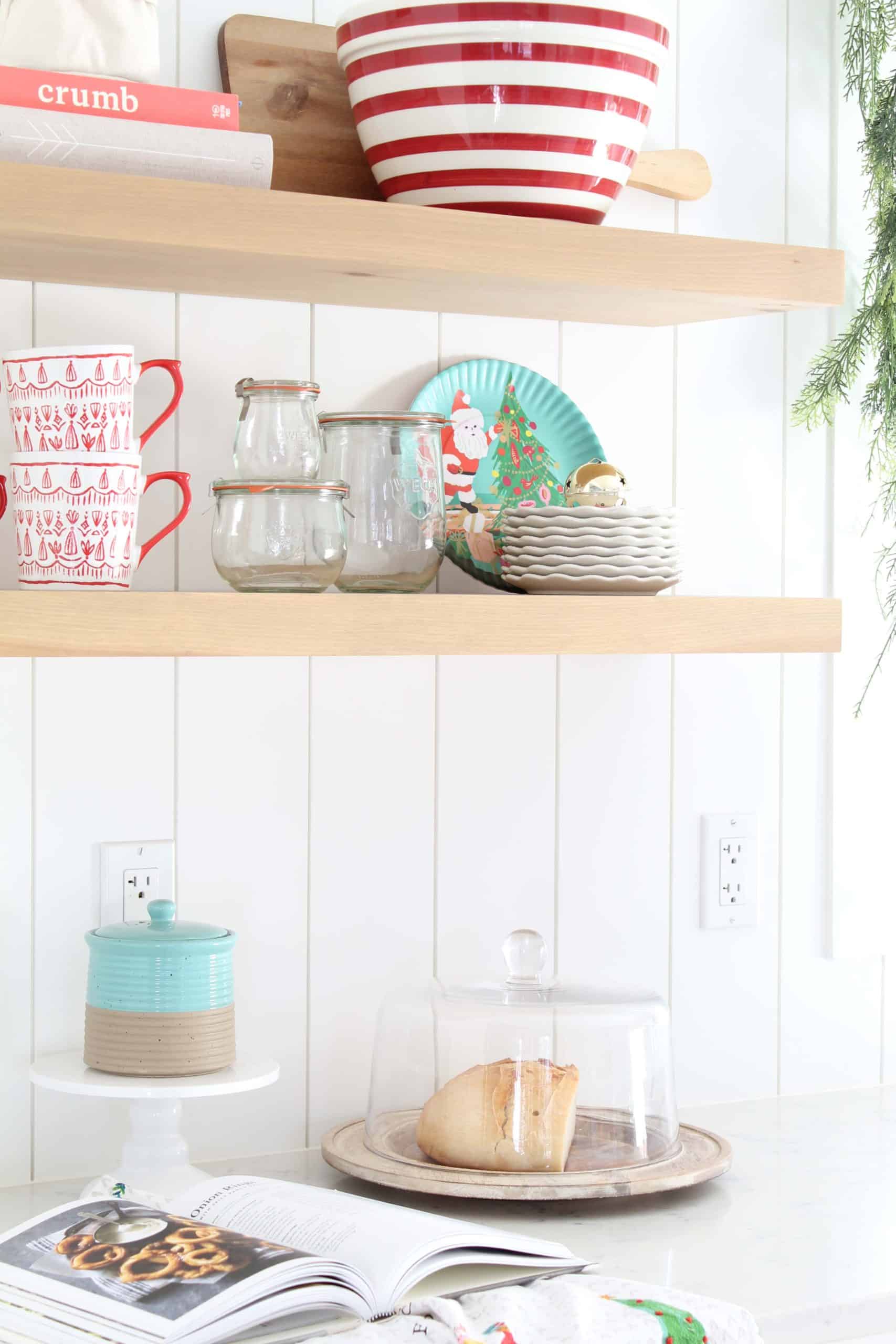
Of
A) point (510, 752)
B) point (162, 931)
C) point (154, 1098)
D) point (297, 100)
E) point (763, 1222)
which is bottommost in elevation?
point (763, 1222)

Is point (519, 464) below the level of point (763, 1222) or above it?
above

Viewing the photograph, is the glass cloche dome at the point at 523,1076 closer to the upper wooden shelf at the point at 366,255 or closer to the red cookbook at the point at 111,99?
the upper wooden shelf at the point at 366,255

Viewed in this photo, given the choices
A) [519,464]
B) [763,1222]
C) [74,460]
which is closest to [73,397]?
[74,460]

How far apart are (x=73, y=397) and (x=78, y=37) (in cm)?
26

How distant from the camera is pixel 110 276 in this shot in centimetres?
130

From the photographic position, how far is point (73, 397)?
115 cm

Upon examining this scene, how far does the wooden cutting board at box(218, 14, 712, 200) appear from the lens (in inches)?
54.2

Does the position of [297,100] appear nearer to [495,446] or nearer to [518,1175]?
[495,446]

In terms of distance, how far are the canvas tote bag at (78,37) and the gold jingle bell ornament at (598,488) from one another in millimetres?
477

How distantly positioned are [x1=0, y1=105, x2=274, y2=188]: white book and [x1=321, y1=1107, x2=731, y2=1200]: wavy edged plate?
789mm

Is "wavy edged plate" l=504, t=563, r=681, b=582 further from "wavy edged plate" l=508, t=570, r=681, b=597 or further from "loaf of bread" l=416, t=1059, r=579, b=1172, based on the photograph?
"loaf of bread" l=416, t=1059, r=579, b=1172

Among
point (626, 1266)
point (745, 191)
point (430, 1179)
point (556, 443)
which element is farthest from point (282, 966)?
point (745, 191)

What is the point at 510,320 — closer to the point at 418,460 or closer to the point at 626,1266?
the point at 418,460

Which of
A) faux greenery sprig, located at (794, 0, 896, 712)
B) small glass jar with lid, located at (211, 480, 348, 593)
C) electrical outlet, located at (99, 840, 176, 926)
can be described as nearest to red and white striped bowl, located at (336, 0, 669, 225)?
small glass jar with lid, located at (211, 480, 348, 593)
